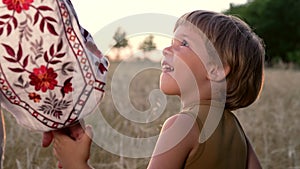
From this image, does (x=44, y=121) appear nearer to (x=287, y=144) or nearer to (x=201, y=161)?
(x=201, y=161)

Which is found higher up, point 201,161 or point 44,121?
point 44,121

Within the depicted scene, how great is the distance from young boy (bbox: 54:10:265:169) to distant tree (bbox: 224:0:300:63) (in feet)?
121

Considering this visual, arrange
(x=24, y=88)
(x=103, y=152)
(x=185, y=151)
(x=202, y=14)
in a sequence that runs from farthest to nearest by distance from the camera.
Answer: (x=103, y=152) < (x=202, y=14) < (x=185, y=151) < (x=24, y=88)

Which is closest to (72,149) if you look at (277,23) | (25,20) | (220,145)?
(25,20)

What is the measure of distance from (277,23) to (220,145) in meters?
38.4

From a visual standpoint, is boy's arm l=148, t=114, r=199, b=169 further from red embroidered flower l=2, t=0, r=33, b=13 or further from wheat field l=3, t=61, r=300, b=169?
wheat field l=3, t=61, r=300, b=169

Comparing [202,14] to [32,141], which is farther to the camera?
[32,141]

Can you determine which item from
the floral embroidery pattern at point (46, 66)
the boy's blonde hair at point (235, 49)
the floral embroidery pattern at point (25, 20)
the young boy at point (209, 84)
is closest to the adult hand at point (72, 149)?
the floral embroidery pattern at point (46, 66)

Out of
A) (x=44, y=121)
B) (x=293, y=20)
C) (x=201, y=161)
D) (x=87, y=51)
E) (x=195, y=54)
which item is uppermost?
(x=87, y=51)

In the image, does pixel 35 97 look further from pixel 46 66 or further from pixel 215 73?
pixel 215 73

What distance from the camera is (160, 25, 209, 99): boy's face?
76.1 inches

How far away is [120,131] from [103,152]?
67cm

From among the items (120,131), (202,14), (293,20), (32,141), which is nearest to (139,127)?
(120,131)

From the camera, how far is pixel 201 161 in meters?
1.88
